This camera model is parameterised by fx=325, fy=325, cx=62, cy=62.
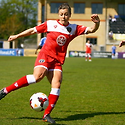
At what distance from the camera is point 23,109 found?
6.63 metres

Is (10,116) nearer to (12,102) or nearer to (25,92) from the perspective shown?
(12,102)

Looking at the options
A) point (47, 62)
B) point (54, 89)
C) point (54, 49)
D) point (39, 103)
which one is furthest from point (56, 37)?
point (39, 103)

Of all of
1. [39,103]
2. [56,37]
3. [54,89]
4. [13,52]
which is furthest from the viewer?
[13,52]

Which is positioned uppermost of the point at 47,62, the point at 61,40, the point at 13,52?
the point at 61,40

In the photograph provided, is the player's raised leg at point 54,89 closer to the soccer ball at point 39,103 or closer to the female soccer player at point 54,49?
the female soccer player at point 54,49

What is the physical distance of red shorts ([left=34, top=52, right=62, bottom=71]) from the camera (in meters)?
5.67

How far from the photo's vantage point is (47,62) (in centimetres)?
570

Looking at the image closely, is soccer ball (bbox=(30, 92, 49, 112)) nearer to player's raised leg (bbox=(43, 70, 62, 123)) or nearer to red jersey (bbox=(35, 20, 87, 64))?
player's raised leg (bbox=(43, 70, 62, 123))

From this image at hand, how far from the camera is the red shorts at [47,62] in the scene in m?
5.67

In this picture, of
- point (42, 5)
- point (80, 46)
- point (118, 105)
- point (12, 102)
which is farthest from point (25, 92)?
point (42, 5)

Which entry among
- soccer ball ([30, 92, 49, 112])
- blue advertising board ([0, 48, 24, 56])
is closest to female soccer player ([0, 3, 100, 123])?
soccer ball ([30, 92, 49, 112])

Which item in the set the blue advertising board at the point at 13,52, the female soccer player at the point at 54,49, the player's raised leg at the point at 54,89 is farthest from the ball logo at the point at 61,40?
the blue advertising board at the point at 13,52

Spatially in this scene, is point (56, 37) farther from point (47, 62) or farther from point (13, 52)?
point (13, 52)

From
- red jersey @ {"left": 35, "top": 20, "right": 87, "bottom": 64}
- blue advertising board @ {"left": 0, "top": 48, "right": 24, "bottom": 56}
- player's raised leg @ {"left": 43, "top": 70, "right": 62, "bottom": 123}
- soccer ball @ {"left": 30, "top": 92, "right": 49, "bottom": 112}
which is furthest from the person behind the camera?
blue advertising board @ {"left": 0, "top": 48, "right": 24, "bottom": 56}
